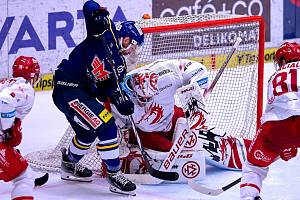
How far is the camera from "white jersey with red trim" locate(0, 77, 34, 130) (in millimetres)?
4855

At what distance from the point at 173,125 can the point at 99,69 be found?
0.70m

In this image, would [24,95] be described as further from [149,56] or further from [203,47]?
[203,47]

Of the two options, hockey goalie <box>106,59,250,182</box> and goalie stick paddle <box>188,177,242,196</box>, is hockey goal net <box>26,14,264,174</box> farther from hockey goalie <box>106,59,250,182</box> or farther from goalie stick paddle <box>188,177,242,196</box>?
goalie stick paddle <box>188,177,242,196</box>

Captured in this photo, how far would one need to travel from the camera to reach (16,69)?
5074mm

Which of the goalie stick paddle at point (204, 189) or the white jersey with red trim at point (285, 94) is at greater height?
the white jersey with red trim at point (285, 94)

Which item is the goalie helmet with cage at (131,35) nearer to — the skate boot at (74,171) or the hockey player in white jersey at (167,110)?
the hockey player in white jersey at (167,110)

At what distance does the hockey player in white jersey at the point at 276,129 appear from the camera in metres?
4.83

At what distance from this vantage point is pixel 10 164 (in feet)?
15.8

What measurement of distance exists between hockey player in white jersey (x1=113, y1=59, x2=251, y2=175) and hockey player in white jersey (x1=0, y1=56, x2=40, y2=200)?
0.93m

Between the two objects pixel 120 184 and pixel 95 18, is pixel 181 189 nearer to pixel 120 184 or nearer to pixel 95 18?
pixel 120 184

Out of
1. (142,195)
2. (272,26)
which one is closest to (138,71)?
(142,195)

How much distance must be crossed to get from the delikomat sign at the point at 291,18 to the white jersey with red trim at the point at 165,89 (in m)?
3.79

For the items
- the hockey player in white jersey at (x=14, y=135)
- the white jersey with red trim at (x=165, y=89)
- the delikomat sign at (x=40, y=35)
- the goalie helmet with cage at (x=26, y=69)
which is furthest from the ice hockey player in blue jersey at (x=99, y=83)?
the delikomat sign at (x=40, y=35)

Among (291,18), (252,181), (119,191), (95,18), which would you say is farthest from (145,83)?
(291,18)
